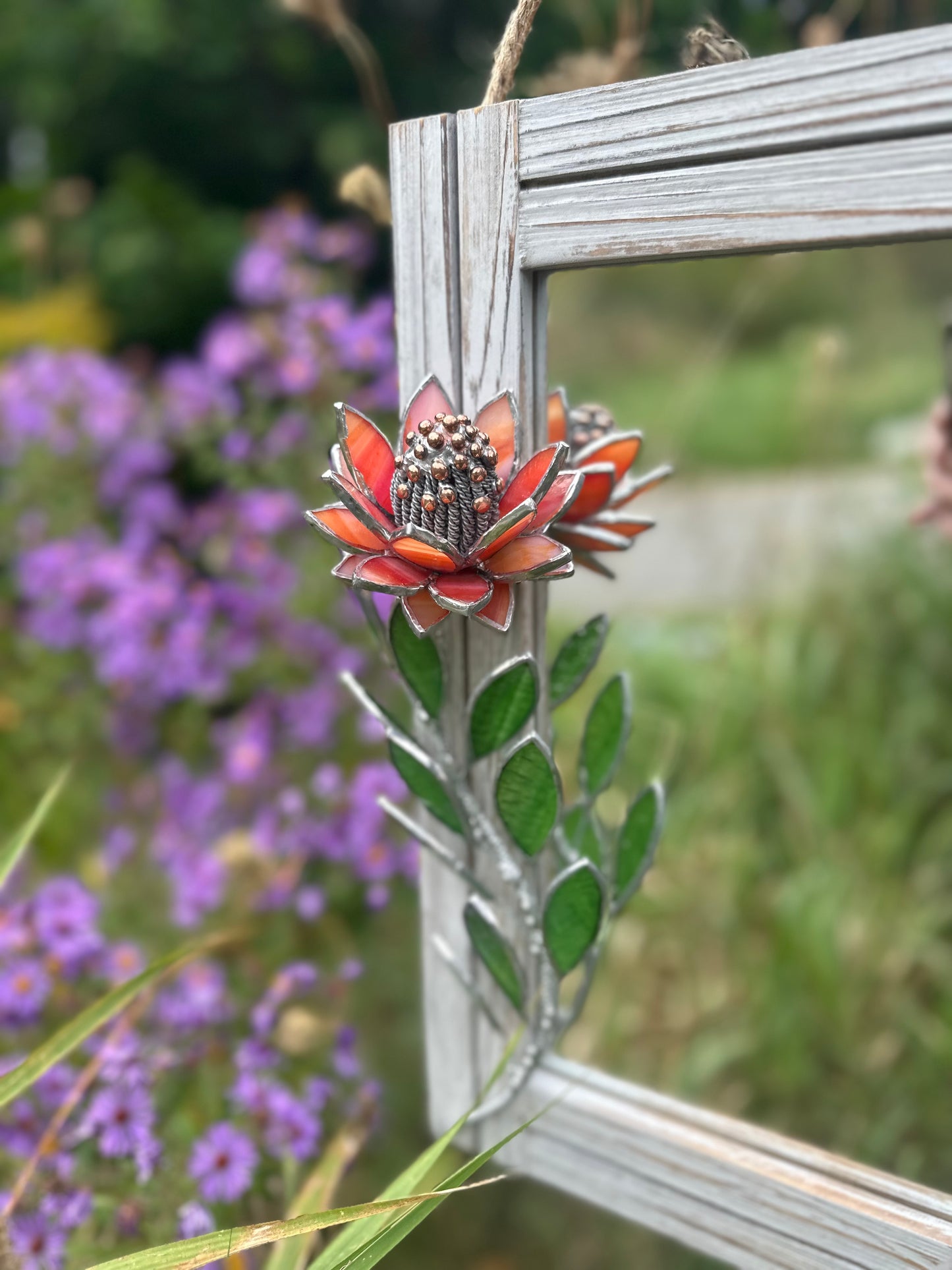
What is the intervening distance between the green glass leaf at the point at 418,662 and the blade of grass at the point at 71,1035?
271 millimetres

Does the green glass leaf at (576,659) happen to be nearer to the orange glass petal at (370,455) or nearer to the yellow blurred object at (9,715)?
the orange glass petal at (370,455)

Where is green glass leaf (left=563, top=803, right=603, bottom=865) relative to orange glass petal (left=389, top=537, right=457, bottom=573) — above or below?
below

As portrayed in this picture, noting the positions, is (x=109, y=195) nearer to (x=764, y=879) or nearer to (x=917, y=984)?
(x=764, y=879)

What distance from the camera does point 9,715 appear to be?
4.91ft

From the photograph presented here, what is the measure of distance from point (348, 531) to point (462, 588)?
0.07 m

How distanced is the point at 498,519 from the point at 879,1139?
96 cm

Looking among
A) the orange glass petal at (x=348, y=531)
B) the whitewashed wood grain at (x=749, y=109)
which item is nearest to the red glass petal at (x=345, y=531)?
the orange glass petal at (x=348, y=531)

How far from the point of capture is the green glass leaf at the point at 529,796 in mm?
572

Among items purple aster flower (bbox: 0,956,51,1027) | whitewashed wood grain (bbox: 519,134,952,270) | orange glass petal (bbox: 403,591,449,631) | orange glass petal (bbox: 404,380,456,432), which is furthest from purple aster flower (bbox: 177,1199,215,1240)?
whitewashed wood grain (bbox: 519,134,952,270)

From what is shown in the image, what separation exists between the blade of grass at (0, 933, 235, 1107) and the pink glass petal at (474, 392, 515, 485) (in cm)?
42

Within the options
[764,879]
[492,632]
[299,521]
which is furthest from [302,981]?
[764,879]

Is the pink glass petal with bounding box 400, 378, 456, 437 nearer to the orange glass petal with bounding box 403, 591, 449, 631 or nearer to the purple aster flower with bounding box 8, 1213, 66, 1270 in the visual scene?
the orange glass petal with bounding box 403, 591, 449, 631

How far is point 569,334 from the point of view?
3.74 m

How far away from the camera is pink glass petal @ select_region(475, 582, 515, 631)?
517 millimetres
